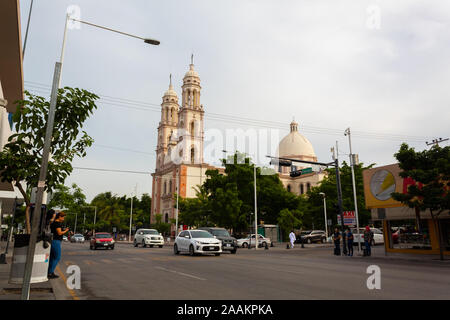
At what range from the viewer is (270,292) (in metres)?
7.81

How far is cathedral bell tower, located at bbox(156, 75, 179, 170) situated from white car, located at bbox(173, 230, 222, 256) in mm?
61337

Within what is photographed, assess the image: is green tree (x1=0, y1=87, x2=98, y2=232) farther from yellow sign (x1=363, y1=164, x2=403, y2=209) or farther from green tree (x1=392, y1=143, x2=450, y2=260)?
yellow sign (x1=363, y1=164, x2=403, y2=209)

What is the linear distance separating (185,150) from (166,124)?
14742 mm

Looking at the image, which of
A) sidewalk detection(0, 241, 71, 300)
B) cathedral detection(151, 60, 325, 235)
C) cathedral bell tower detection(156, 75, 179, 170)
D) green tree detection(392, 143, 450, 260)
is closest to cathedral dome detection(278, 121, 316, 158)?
cathedral detection(151, 60, 325, 235)

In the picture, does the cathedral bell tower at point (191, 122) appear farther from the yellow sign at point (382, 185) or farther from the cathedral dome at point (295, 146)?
the yellow sign at point (382, 185)

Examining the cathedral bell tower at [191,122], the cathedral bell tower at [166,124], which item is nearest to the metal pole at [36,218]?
the cathedral bell tower at [191,122]

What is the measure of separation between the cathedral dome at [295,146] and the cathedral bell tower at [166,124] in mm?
26839

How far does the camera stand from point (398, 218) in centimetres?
2341

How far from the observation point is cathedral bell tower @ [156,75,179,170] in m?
83.8

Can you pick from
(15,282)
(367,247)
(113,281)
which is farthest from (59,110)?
(367,247)

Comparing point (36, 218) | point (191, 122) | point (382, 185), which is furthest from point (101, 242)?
point (191, 122)

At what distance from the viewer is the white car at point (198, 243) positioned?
20375 mm
